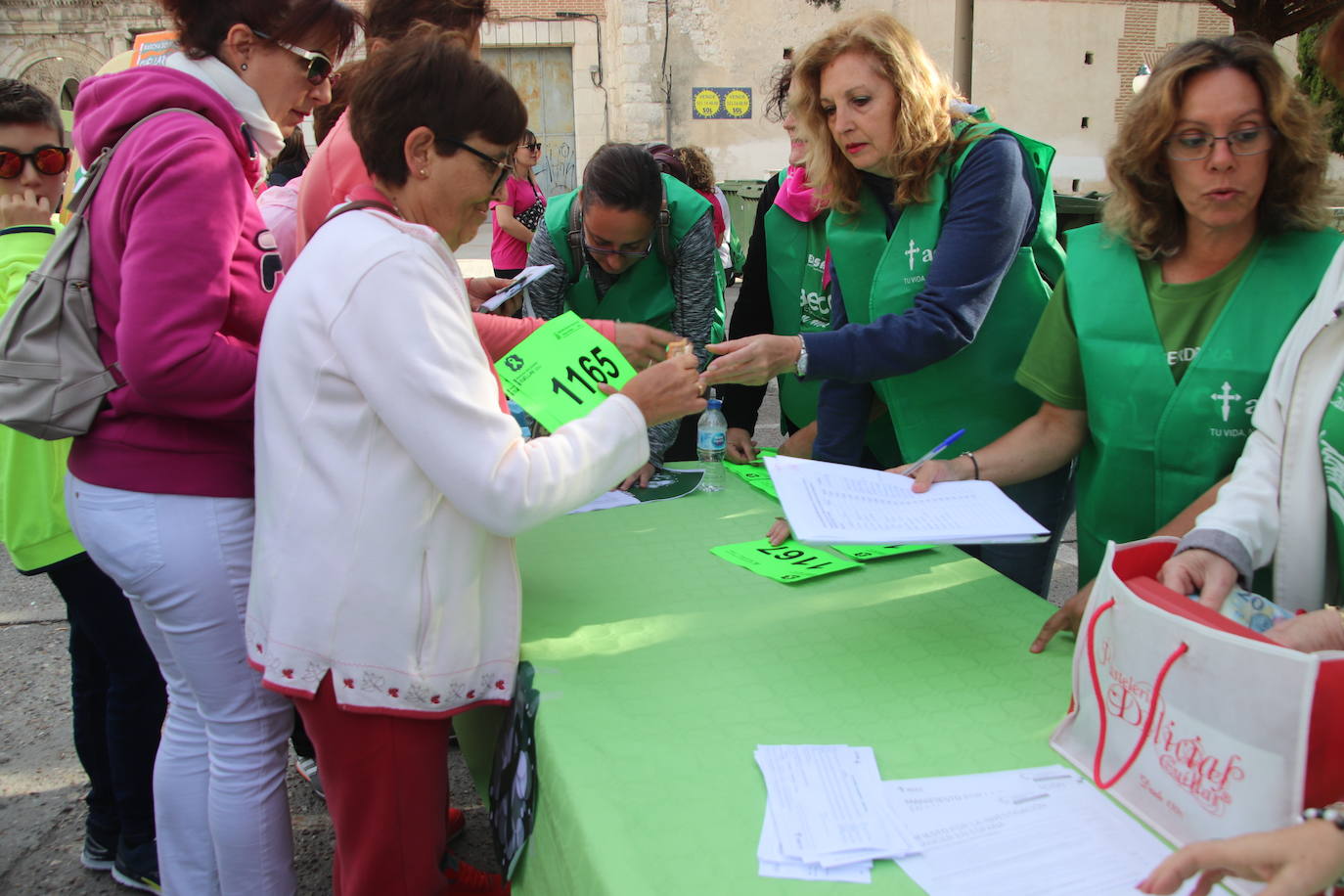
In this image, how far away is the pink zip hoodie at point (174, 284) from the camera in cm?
144

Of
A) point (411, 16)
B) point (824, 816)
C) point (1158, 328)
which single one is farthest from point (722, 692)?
point (411, 16)

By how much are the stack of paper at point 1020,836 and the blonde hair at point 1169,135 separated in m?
1.03

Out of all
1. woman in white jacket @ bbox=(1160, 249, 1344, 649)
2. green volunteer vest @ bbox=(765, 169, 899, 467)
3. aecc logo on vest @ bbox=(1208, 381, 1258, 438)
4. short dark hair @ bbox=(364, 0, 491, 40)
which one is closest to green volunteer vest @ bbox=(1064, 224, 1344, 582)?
aecc logo on vest @ bbox=(1208, 381, 1258, 438)

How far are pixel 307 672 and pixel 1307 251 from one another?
1711 mm

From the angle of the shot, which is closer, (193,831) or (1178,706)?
(1178,706)

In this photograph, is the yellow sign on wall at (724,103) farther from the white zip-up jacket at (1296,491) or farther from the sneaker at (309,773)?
the white zip-up jacket at (1296,491)

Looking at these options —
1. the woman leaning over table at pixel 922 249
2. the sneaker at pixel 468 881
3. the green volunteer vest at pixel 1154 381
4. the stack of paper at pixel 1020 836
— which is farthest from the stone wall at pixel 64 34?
the stack of paper at pixel 1020 836

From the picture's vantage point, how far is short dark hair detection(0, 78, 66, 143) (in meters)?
2.30

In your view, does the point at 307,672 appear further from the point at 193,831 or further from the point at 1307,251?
the point at 1307,251

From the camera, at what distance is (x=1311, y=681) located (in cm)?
87

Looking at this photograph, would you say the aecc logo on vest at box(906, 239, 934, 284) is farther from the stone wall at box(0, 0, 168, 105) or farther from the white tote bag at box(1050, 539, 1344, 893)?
the stone wall at box(0, 0, 168, 105)

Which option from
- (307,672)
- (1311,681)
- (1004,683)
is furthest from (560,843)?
(1311,681)

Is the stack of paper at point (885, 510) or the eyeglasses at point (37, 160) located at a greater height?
the eyeglasses at point (37, 160)

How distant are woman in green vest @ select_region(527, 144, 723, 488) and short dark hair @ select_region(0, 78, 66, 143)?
126 centimetres
